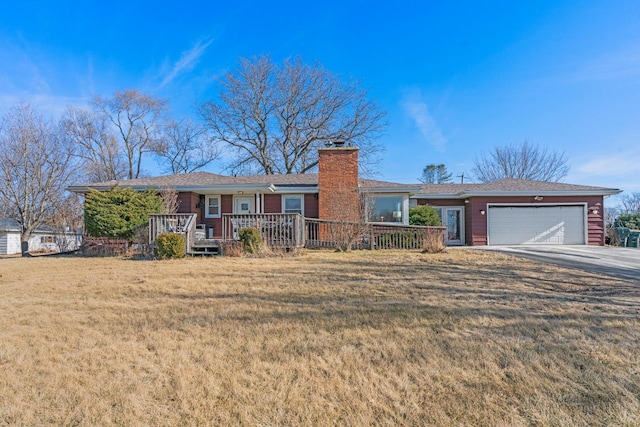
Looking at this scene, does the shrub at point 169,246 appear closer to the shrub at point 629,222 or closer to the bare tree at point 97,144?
Result: the bare tree at point 97,144

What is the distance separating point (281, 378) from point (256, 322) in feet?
4.61

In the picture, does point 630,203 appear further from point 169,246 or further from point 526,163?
point 169,246

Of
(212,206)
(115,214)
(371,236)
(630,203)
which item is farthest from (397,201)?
(630,203)

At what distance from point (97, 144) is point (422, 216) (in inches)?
1112

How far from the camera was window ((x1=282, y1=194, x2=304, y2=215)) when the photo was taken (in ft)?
49.3

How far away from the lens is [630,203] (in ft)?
103

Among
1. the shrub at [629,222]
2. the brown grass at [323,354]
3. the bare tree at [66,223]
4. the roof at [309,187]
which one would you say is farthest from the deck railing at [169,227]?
the shrub at [629,222]

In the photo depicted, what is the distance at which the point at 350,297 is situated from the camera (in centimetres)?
511

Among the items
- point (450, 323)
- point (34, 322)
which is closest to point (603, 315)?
point (450, 323)

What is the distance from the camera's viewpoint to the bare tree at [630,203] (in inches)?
1215

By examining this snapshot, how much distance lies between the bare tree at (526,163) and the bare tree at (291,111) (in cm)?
1263

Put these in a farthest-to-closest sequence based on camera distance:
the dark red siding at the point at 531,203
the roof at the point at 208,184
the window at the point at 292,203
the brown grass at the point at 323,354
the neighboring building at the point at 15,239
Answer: the neighboring building at the point at 15,239, the dark red siding at the point at 531,203, the window at the point at 292,203, the roof at the point at 208,184, the brown grass at the point at 323,354

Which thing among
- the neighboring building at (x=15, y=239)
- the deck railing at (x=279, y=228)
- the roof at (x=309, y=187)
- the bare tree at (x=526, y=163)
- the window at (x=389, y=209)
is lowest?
the neighboring building at (x=15, y=239)

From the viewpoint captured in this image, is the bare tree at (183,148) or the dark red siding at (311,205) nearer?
the dark red siding at (311,205)
